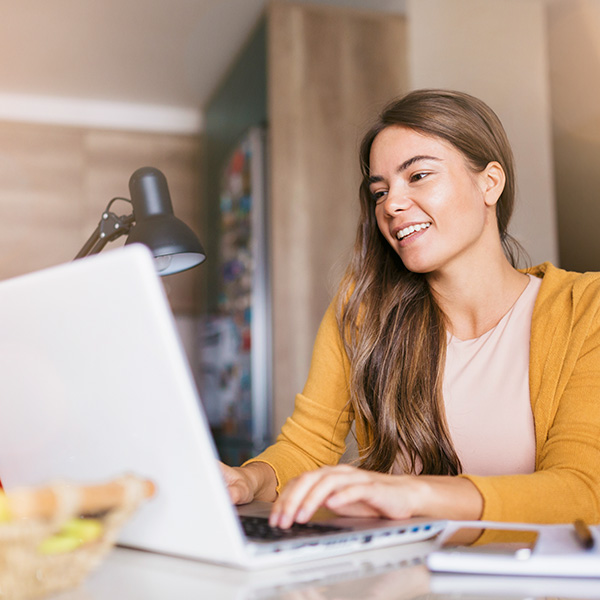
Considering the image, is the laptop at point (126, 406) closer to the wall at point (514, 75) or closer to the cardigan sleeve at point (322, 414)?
the cardigan sleeve at point (322, 414)

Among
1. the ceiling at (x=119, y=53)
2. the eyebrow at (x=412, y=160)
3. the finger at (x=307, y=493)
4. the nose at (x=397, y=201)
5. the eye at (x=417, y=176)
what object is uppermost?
the ceiling at (x=119, y=53)

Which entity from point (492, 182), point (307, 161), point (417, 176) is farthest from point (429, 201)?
point (307, 161)

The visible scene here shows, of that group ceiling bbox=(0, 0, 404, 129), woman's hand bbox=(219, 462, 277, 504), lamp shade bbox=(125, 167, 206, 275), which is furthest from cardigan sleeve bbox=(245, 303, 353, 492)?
ceiling bbox=(0, 0, 404, 129)

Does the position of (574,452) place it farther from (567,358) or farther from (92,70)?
(92,70)

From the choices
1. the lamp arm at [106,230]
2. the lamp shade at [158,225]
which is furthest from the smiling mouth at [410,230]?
the lamp arm at [106,230]

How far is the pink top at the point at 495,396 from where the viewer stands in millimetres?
1210

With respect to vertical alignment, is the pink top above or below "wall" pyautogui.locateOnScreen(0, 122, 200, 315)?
below

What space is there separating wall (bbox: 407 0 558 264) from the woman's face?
194 cm

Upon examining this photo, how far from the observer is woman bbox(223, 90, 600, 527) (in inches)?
46.5

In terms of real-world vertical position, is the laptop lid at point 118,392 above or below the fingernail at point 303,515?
above

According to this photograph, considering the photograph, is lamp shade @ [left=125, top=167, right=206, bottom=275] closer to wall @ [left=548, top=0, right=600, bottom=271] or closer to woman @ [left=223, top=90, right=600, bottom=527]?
woman @ [left=223, top=90, right=600, bottom=527]

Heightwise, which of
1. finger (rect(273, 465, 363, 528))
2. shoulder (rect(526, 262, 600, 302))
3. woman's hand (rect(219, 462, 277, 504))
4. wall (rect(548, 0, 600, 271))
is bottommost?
woman's hand (rect(219, 462, 277, 504))

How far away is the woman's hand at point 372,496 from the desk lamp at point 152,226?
19.8 inches

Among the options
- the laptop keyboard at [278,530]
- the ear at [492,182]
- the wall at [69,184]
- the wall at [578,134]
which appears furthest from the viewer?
the wall at [69,184]
